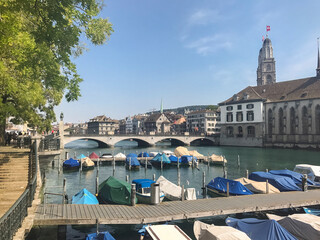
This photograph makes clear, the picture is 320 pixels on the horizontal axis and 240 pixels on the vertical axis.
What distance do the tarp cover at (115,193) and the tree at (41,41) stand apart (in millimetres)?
8929

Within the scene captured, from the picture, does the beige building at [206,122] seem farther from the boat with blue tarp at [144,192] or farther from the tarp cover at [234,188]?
the boat with blue tarp at [144,192]

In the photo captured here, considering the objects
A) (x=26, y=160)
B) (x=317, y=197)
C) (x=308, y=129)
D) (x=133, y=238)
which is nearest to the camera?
(x=133, y=238)

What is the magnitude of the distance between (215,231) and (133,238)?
6718mm

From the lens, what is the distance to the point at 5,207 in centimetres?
1277

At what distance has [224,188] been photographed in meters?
24.6

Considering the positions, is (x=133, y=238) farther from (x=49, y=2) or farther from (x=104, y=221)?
(x=49, y=2)

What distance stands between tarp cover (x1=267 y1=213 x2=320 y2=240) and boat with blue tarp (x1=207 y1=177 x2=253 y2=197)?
7.65 m

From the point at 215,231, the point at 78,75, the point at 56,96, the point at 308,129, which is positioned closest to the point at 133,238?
the point at 215,231

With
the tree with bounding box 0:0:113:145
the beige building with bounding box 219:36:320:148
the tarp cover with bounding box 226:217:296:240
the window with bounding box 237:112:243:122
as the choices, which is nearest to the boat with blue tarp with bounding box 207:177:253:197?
the tarp cover with bounding box 226:217:296:240

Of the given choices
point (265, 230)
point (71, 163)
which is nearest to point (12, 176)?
point (265, 230)

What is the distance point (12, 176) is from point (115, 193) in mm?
7379

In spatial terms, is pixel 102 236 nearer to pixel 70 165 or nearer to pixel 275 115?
pixel 70 165

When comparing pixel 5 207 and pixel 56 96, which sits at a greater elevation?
Answer: pixel 56 96

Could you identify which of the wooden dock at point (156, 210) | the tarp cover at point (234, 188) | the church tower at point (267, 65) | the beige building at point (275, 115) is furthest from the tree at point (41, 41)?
the church tower at point (267, 65)
